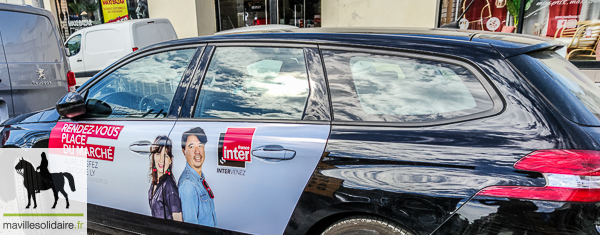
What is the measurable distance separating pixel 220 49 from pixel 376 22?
8026mm

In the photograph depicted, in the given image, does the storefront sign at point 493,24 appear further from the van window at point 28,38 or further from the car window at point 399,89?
the van window at point 28,38

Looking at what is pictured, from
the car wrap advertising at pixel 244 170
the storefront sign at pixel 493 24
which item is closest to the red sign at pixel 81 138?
the car wrap advertising at pixel 244 170

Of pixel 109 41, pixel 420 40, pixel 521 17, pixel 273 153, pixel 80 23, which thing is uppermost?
pixel 80 23

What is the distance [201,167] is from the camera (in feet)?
6.83

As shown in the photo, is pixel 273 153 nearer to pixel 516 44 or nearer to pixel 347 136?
pixel 347 136

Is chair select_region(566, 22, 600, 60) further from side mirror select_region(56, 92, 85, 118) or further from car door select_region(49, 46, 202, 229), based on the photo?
side mirror select_region(56, 92, 85, 118)

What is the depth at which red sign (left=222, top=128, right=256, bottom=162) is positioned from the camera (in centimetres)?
196

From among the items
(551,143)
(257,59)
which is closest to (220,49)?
(257,59)

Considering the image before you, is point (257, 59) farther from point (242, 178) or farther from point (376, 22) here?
point (376, 22)

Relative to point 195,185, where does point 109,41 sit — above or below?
above

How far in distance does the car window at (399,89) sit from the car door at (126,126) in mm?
931

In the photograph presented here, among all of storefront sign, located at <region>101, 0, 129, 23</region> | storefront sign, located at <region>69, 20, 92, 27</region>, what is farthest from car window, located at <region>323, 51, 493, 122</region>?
storefront sign, located at <region>69, 20, 92, 27</region>

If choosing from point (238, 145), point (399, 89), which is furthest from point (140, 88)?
point (399, 89)

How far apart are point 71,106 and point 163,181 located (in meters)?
0.85
